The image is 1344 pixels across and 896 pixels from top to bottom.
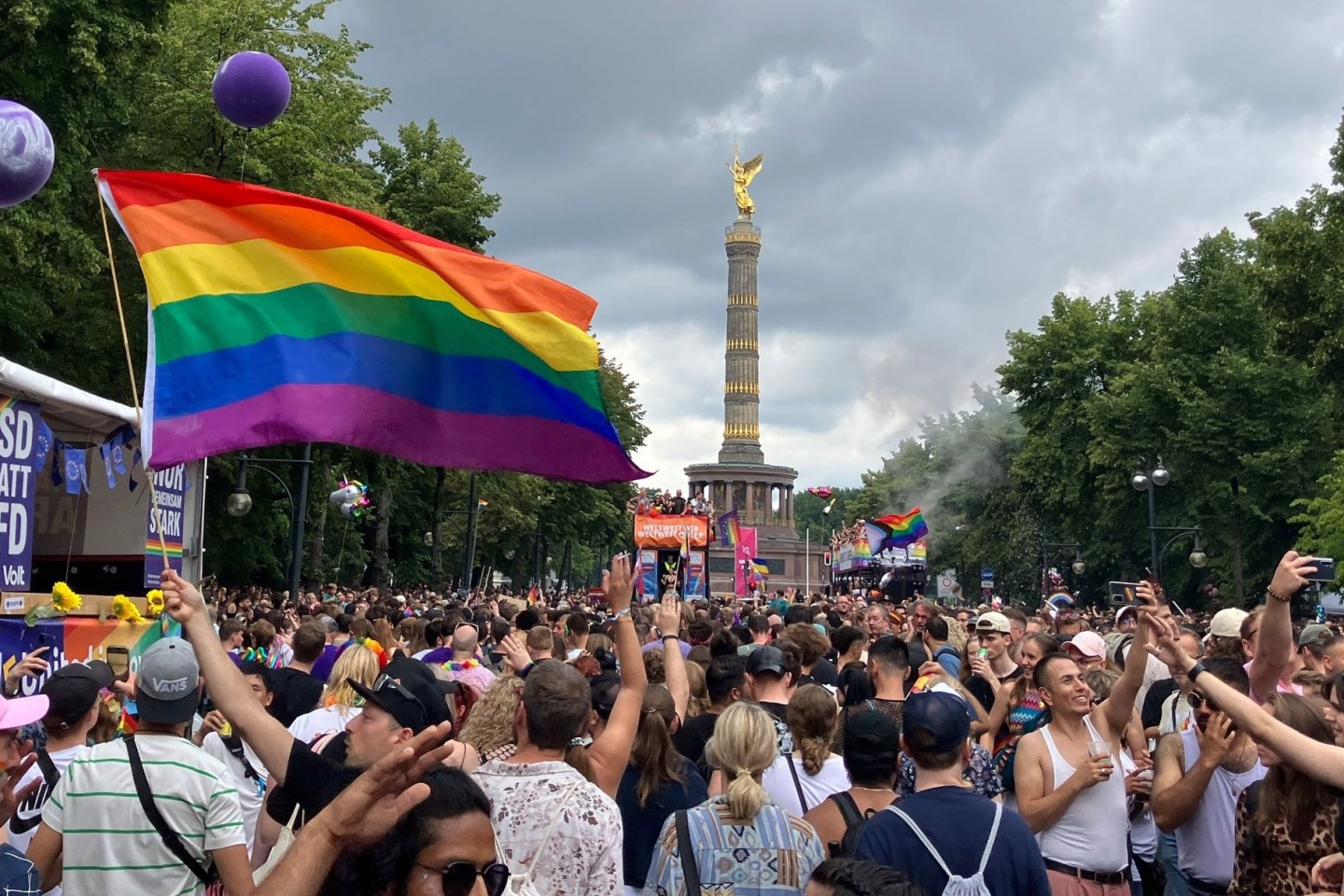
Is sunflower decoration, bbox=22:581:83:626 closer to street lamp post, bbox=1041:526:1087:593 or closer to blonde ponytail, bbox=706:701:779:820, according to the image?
blonde ponytail, bbox=706:701:779:820

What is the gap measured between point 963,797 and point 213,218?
5.27m

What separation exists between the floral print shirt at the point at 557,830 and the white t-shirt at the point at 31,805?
166 cm

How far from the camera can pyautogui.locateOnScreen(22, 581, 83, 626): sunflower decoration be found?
10.2m

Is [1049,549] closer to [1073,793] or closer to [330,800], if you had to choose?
[1073,793]

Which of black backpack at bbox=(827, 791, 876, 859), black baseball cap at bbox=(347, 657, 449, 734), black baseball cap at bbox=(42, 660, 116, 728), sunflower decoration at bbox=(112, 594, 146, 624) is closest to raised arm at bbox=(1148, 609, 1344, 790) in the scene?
black backpack at bbox=(827, 791, 876, 859)

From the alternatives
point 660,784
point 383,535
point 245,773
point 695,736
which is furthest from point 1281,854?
point 383,535

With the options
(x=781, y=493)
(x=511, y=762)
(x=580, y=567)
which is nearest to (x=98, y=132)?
(x=511, y=762)

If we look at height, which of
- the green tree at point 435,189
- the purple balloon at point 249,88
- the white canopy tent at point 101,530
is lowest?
the white canopy tent at point 101,530

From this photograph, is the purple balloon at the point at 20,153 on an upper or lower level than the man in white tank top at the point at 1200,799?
upper

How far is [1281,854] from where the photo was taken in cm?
468

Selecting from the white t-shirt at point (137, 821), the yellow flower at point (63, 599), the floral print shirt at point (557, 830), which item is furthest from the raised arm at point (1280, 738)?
the yellow flower at point (63, 599)

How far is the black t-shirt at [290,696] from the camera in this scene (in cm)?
738

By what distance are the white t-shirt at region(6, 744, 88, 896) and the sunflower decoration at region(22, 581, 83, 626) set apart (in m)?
5.40

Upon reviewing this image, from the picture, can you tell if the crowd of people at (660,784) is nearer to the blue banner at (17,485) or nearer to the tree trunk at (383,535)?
the blue banner at (17,485)
